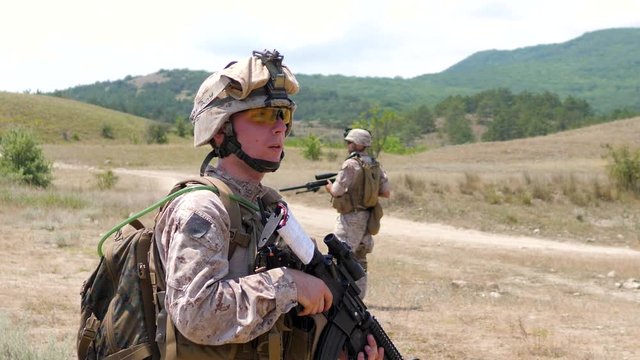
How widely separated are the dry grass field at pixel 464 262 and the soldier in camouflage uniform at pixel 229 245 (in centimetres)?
238

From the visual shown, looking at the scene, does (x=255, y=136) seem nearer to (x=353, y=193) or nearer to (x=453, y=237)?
(x=353, y=193)

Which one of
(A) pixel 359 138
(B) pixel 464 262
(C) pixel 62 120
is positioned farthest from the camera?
(C) pixel 62 120

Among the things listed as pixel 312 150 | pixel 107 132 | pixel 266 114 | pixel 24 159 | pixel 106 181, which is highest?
pixel 266 114

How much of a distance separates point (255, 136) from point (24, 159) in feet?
73.9

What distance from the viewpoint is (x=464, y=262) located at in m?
12.1

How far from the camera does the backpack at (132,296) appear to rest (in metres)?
2.22

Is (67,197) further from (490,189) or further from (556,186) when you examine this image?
(556,186)

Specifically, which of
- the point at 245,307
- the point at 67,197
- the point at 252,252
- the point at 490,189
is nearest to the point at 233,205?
the point at 252,252

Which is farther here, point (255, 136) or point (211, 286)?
point (255, 136)

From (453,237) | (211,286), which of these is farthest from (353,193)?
(453,237)

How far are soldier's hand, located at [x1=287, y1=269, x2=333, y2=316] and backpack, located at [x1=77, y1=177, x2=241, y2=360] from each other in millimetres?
235

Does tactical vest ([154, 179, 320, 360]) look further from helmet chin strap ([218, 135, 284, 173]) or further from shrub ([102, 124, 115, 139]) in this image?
shrub ([102, 124, 115, 139])

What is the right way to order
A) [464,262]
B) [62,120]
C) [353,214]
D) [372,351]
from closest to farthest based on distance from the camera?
[372,351], [353,214], [464,262], [62,120]

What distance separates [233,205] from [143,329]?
0.50 m
